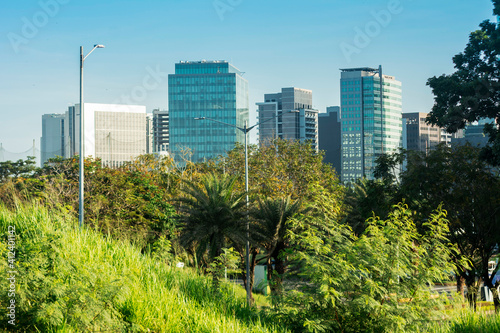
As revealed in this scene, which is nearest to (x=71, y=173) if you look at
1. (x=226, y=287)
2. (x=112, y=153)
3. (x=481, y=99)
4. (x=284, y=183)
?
(x=284, y=183)

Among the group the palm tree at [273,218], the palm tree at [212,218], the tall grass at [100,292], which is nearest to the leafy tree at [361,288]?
the tall grass at [100,292]

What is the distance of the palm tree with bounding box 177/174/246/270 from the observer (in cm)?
2219

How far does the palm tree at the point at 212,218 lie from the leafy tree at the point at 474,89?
34.8 feet

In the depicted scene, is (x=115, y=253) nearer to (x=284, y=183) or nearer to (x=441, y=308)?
(x=441, y=308)

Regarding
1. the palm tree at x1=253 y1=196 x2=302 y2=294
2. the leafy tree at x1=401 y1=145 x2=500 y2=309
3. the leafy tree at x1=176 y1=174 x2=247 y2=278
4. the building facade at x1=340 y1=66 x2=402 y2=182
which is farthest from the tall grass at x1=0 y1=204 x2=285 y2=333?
the building facade at x1=340 y1=66 x2=402 y2=182

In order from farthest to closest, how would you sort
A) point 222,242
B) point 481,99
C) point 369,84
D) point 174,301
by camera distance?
point 369,84
point 481,99
point 222,242
point 174,301

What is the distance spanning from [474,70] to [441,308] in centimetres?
1960

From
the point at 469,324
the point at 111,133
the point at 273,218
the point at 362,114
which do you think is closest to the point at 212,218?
the point at 273,218

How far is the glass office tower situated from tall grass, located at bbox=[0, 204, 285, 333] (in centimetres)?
15604

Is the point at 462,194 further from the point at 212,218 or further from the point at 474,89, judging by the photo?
the point at 212,218

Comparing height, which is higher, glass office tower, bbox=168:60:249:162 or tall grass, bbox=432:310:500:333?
glass office tower, bbox=168:60:249:162

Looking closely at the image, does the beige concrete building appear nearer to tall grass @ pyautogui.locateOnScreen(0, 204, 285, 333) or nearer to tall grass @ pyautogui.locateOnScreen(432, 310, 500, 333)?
tall grass @ pyautogui.locateOnScreen(0, 204, 285, 333)

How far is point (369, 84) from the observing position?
192 m

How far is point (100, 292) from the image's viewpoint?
780cm
